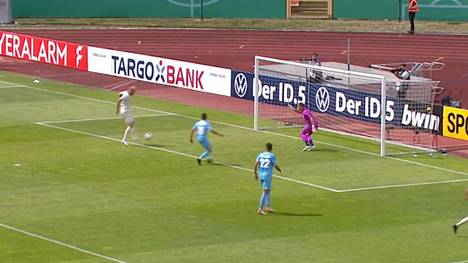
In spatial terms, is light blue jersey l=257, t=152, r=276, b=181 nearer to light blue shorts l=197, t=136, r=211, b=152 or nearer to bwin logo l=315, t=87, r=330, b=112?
light blue shorts l=197, t=136, r=211, b=152

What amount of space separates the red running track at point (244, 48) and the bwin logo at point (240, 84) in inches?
166

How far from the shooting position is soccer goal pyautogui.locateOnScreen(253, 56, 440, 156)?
4297 centimetres

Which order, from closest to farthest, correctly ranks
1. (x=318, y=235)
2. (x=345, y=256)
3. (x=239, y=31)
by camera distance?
(x=345, y=256) < (x=318, y=235) < (x=239, y=31)

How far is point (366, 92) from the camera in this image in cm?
4378

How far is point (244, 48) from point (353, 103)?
76.9ft

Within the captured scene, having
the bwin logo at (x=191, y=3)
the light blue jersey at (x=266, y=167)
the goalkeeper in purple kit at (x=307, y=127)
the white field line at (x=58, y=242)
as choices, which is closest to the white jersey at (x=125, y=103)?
the goalkeeper in purple kit at (x=307, y=127)

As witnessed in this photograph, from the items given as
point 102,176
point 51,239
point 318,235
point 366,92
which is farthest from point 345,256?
point 366,92

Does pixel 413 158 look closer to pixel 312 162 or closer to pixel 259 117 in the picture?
pixel 312 162

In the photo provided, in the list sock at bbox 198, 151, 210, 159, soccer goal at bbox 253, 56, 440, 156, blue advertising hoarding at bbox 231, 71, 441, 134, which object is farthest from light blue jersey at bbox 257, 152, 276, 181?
blue advertising hoarding at bbox 231, 71, 441, 134

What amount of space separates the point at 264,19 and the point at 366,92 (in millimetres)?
32623

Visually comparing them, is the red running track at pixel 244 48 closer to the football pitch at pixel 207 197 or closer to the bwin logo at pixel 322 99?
the bwin logo at pixel 322 99

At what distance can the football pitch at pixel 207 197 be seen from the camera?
96.6 feet

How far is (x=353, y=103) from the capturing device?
144ft

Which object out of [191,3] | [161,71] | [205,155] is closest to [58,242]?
[205,155]
